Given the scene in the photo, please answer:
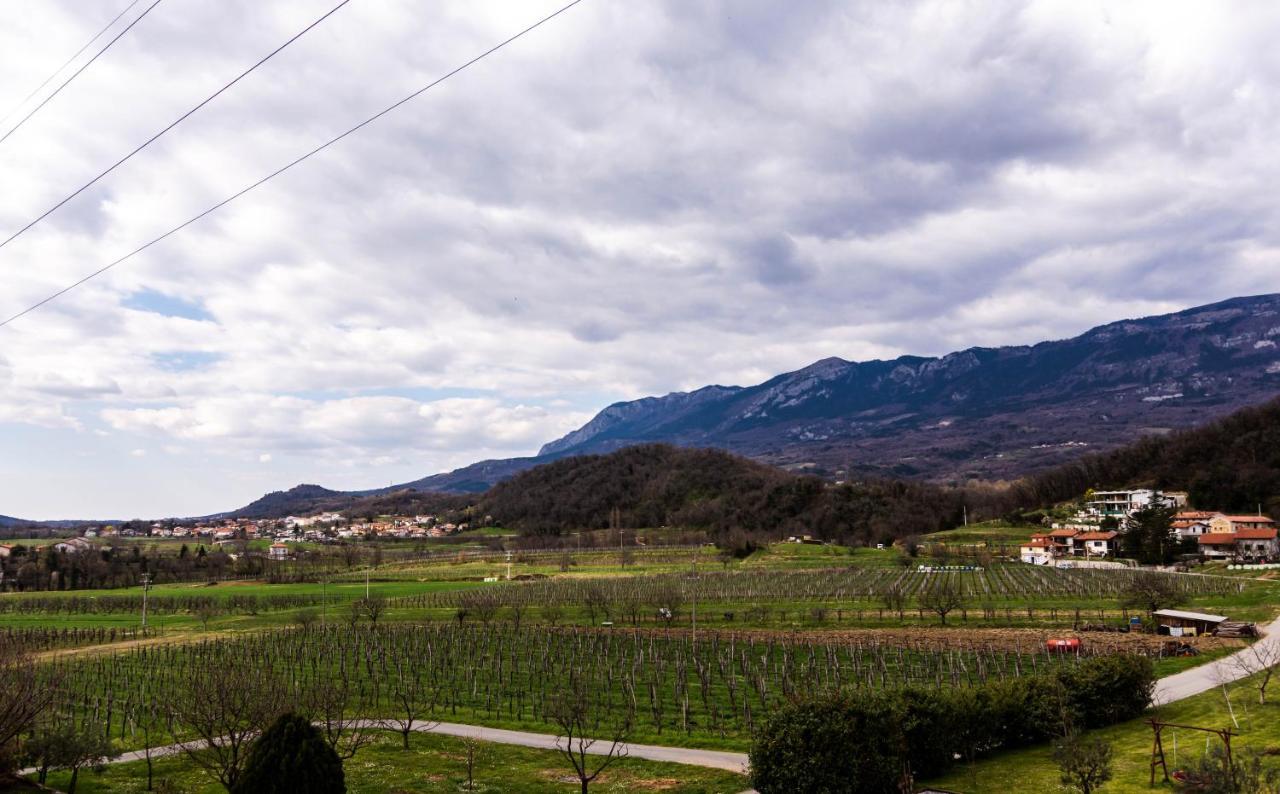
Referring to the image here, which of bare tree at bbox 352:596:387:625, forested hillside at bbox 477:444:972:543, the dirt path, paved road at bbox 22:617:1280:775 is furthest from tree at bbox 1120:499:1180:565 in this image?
the dirt path

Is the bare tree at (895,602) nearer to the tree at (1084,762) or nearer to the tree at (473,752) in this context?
the tree at (473,752)

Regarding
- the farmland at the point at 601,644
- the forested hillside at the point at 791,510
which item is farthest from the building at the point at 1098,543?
the forested hillside at the point at 791,510

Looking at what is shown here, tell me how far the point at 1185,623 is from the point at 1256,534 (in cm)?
5560

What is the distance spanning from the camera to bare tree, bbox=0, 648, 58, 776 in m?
16.6

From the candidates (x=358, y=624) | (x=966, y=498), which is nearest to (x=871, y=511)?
(x=966, y=498)

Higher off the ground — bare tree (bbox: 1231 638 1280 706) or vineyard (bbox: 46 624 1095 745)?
bare tree (bbox: 1231 638 1280 706)

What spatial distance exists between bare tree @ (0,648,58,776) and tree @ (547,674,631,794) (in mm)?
11492

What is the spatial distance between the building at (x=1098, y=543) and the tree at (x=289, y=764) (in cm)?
10592

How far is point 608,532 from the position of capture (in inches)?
6683

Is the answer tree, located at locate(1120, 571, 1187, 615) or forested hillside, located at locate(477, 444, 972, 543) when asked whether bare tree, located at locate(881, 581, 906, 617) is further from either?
forested hillside, located at locate(477, 444, 972, 543)

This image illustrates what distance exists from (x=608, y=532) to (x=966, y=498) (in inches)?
2937

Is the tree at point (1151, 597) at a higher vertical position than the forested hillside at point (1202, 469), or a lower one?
lower

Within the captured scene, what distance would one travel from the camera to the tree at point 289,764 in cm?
1497

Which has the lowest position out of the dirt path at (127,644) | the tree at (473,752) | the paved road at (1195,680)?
the dirt path at (127,644)
